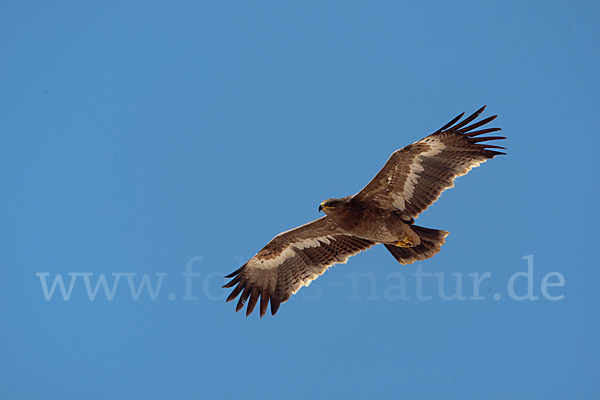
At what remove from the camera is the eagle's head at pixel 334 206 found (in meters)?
12.7

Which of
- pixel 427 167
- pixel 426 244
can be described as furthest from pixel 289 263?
pixel 427 167

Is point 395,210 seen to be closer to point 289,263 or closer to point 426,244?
point 426,244

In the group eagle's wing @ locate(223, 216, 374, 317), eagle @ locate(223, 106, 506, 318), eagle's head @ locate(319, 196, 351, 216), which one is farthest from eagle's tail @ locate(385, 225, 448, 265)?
eagle's head @ locate(319, 196, 351, 216)

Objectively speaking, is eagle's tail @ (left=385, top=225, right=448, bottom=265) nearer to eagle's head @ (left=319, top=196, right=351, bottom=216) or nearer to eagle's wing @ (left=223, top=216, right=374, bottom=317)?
eagle's wing @ (left=223, top=216, right=374, bottom=317)

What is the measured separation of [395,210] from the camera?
43.3 feet

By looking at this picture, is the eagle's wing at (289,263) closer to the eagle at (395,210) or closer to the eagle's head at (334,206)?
the eagle at (395,210)

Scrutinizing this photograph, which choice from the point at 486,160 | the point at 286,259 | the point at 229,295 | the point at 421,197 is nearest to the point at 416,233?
the point at 421,197

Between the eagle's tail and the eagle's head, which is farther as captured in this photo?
the eagle's tail

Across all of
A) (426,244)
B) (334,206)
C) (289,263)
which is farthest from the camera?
(289,263)

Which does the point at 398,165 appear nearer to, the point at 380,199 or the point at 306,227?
the point at 380,199

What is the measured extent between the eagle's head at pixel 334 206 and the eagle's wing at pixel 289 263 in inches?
45.1

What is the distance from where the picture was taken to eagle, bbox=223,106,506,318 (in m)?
12.8

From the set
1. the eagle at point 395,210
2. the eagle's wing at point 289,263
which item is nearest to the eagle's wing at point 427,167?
the eagle at point 395,210

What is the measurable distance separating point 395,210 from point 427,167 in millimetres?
1010
